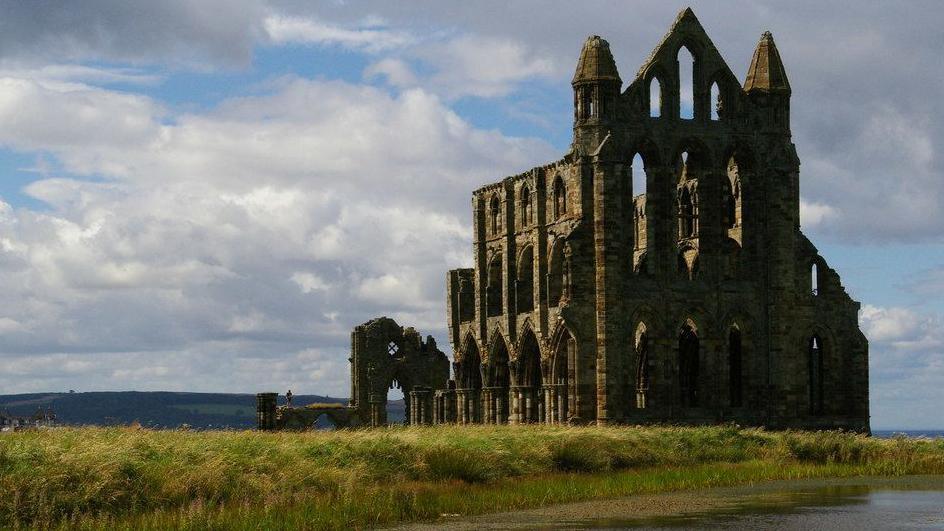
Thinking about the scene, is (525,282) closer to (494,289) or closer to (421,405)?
(494,289)

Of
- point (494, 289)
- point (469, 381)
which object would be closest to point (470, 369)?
point (469, 381)

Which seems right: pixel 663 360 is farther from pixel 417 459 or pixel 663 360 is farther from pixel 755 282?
pixel 417 459

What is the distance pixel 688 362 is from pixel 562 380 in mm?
7372

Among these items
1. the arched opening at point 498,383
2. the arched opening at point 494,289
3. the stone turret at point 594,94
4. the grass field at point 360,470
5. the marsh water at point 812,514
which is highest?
the stone turret at point 594,94

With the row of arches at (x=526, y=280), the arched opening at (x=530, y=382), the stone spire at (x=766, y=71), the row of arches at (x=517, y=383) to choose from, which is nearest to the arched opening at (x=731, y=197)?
the stone spire at (x=766, y=71)

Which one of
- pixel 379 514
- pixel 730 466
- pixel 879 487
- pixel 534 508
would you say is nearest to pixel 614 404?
pixel 730 466

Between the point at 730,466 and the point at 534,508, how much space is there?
13823 millimetres

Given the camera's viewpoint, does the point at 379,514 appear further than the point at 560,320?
No

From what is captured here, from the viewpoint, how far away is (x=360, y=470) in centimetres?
3662

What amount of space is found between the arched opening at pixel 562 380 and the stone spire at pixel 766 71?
45.6ft

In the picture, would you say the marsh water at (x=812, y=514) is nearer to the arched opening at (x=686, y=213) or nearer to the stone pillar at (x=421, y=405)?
the arched opening at (x=686, y=213)

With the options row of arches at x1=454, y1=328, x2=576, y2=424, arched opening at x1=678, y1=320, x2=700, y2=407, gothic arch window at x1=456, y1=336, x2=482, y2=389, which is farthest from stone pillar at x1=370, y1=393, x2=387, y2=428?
arched opening at x1=678, y1=320, x2=700, y2=407

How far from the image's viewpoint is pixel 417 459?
38.8m

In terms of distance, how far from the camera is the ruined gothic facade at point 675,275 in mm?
61719
